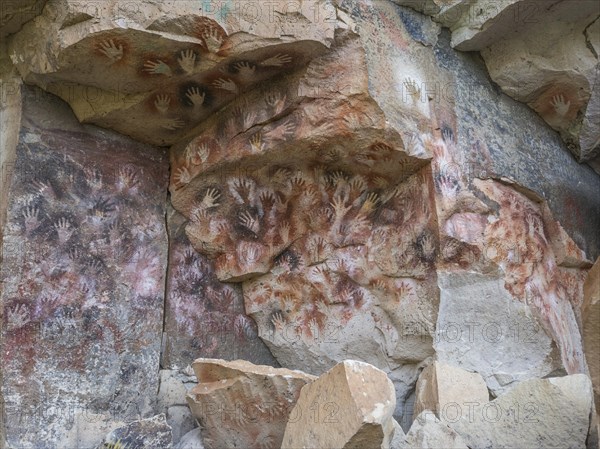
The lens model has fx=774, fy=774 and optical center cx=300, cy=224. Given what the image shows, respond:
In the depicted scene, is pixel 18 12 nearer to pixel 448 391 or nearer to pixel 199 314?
pixel 199 314

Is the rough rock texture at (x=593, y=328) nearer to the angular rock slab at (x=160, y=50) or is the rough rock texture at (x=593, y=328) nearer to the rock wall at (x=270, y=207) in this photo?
the rock wall at (x=270, y=207)

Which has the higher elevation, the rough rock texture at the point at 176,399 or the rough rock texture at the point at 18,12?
the rough rock texture at the point at 18,12

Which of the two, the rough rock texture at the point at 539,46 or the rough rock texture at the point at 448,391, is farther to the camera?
the rough rock texture at the point at 539,46

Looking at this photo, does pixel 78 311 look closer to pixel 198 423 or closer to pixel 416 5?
pixel 198 423

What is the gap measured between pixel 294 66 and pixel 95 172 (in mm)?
1144

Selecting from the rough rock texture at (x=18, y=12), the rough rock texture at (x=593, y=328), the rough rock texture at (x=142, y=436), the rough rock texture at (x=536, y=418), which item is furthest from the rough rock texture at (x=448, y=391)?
the rough rock texture at (x=18, y=12)

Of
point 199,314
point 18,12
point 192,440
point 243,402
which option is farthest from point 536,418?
point 18,12

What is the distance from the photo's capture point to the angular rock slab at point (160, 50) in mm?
3363

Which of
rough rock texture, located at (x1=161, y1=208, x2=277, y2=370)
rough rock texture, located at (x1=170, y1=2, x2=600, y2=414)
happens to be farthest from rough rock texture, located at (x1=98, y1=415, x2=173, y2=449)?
rough rock texture, located at (x1=170, y1=2, x2=600, y2=414)

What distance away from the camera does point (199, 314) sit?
4.10 m

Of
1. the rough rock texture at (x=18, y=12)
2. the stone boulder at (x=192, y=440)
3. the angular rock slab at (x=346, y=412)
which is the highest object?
the rough rock texture at (x=18, y=12)

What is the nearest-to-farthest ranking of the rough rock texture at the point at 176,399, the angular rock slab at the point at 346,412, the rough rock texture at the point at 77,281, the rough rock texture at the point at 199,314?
1. the angular rock slab at the point at 346,412
2. the rough rock texture at the point at 77,281
3. the rough rock texture at the point at 176,399
4. the rough rock texture at the point at 199,314

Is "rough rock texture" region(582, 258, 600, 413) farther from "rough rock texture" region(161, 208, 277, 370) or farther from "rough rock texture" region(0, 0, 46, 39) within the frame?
"rough rock texture" region(0, 0, 46, 39)

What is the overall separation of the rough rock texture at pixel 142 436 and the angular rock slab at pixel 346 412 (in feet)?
2.31
